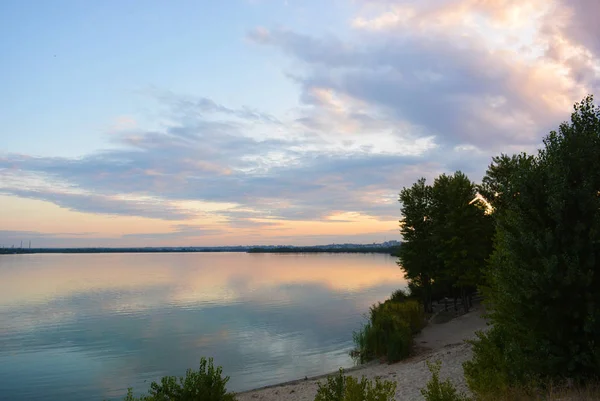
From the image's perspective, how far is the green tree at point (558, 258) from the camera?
11.2 metres

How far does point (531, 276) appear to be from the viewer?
11.6 m

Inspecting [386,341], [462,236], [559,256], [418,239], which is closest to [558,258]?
[559,256]

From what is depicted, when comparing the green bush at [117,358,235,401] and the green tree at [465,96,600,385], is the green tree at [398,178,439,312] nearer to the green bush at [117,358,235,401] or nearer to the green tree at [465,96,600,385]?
the green tree at [465,96,600,385]

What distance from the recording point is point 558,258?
37.8 feet

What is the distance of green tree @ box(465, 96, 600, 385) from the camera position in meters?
11.2

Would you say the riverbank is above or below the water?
above

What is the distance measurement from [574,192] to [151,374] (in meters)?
23.8

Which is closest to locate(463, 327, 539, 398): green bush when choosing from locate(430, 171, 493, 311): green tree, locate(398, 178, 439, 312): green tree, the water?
the water

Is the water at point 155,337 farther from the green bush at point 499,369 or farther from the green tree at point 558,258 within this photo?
the green tree at point 558,258

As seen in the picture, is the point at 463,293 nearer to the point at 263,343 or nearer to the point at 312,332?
the point at 312,332

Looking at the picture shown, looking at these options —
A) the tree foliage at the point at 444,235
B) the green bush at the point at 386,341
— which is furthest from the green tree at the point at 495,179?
the green bush at the point at 386,341

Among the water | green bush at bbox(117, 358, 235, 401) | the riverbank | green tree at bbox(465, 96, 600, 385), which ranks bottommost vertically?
the water

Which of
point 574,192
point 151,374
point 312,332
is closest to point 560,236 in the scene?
point 574,192

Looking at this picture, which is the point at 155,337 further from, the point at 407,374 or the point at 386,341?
the point at 407,374
